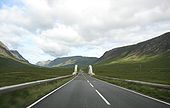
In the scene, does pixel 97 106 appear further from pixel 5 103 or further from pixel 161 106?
pixel 5 103

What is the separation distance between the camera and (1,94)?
12445mm

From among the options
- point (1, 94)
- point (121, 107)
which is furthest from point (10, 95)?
point (121, 107)

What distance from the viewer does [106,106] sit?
1266 cm

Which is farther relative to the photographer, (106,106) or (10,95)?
(10,95)

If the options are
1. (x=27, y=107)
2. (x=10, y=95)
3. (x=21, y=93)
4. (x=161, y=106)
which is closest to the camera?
(x=27, y=107)

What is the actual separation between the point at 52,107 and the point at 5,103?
2.23m

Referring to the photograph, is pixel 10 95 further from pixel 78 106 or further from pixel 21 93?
pixel 78 106

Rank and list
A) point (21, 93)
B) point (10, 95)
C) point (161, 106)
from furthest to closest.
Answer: point (21, 93) → point (10, 95) → point (161, 106)

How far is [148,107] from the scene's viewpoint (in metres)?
12.5

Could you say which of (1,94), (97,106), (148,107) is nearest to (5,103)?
(1,94)

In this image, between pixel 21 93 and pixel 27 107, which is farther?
pixel 21 93

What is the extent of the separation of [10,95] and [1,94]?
1.60m

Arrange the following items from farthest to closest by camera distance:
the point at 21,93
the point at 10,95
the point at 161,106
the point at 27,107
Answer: the point at 21,93, the point at 10,95, the point at 161,106, the point at 27,107

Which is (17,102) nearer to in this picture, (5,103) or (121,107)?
(5,103)
